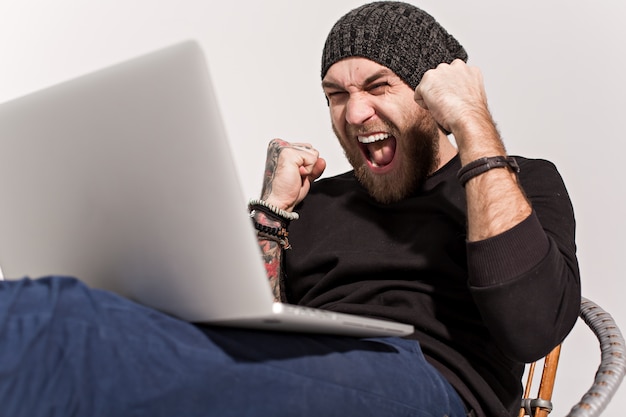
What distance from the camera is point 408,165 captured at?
1.68 m

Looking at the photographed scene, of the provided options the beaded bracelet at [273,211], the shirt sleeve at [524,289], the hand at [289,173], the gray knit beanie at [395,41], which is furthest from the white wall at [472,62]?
the shirt sleeve at [524,289]

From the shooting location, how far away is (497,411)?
4.41 feet

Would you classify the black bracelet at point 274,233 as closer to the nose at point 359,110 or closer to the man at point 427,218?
the man at point 427,218

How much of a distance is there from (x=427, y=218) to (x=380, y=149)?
0.27 m

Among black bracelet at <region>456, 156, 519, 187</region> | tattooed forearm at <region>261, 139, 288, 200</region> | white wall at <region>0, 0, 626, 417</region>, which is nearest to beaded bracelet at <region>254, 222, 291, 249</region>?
tattooed forearm at <region>261, 139, 288, 200</region>

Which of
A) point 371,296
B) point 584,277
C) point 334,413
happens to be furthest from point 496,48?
point 334,413

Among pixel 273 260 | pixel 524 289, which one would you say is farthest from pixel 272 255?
pixel 524 289

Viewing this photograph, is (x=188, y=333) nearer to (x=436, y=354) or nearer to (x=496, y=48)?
(x=436, y=354)

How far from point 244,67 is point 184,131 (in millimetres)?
2000

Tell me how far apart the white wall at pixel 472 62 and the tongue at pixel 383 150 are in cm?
76

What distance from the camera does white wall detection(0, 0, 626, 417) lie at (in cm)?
224

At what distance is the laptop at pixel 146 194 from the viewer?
0.83 m

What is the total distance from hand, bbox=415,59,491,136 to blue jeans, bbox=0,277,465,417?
1.79 feet

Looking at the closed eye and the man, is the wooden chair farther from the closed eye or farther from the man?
the closed eye
